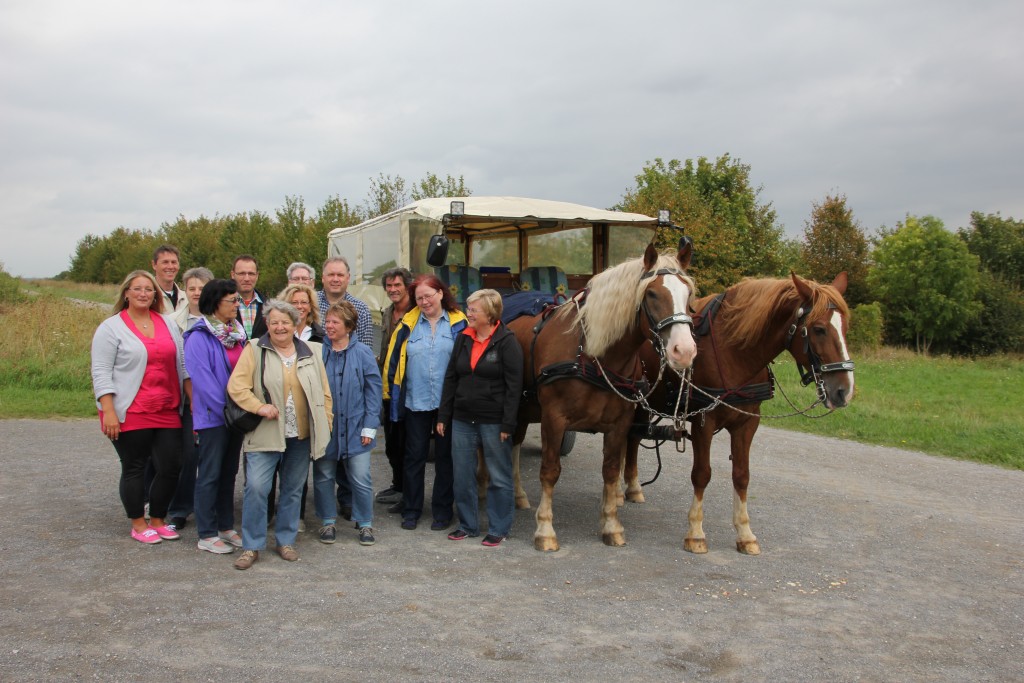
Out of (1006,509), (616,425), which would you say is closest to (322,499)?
(616,425)

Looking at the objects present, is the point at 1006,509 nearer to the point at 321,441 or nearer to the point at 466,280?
the point at 466,280

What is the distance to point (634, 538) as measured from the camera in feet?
17.0

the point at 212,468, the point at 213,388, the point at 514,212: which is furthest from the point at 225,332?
the point at 514,212

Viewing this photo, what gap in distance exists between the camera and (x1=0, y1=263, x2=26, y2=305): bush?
2289 centimetres

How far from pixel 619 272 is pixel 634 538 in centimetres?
192

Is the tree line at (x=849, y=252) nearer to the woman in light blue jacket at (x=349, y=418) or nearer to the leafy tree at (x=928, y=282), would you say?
the leafy tree at (x=928, y=282)

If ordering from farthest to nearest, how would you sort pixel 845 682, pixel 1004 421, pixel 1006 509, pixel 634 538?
pixel 1004 421 < pixel 1006 509 < pixel 634 538 < pixel 845 682

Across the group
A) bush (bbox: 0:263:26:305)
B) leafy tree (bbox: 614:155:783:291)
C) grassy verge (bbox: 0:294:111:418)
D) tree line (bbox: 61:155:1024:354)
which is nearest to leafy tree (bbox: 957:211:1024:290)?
tree line (bbox: 61:155:1024:354)

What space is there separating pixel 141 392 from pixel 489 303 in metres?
2.27

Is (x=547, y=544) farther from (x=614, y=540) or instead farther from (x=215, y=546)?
(x=215, y=546)

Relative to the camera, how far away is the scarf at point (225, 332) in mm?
4527

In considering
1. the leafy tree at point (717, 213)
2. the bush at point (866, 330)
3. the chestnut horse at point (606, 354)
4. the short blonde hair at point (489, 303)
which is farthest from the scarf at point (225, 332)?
the bush at point (866, 330)

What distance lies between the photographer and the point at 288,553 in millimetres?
4520

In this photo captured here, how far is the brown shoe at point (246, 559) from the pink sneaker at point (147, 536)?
2.17 ft
